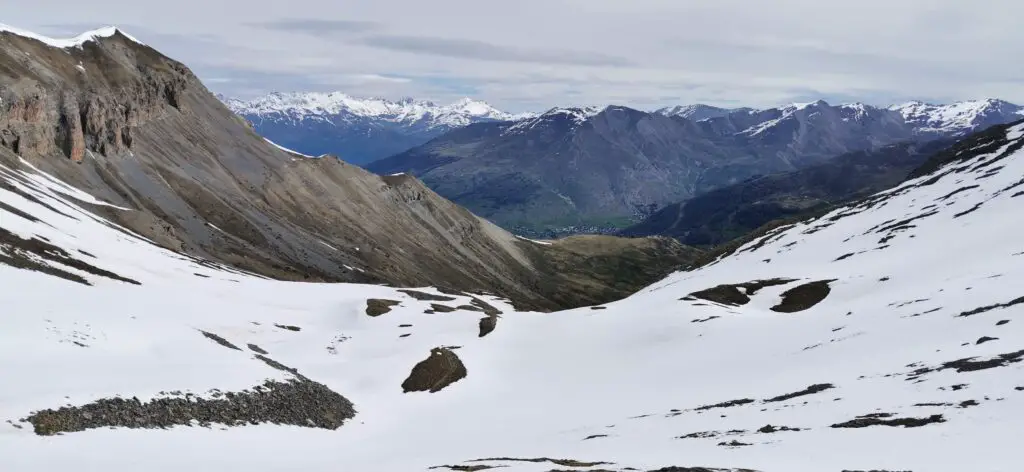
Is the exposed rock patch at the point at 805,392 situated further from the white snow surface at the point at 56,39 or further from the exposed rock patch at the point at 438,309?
the white snow surface at the point at 56,39

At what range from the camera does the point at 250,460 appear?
96.9 ft

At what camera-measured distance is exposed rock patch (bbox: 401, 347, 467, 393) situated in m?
54.8

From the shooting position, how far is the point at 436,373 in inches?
2229

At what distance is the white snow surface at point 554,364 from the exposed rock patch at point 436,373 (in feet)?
4.20

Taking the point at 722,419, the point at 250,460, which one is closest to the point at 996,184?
the point at 722,419

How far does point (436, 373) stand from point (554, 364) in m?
11.3

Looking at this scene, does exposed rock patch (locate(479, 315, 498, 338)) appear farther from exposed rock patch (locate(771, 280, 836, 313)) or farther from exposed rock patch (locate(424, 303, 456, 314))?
exposed rock patch (locate(771, 280, 836, 313))

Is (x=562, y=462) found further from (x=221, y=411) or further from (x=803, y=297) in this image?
(x=803, y=297)

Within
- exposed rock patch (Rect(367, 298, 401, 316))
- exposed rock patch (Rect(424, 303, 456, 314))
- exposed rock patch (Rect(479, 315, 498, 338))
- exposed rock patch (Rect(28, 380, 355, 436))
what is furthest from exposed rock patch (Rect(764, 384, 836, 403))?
exposed rock patch (Rect(367, 298, 401, 316))

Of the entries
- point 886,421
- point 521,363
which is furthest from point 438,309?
point 886,421

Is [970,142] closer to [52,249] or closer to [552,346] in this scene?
[552,346]

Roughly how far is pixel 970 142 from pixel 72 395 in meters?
229

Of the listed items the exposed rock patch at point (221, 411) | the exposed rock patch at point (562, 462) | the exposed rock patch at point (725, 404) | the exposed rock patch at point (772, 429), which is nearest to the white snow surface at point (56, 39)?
the exposed rock patch at point (221, 411)

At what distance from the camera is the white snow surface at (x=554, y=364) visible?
94.8 feet
